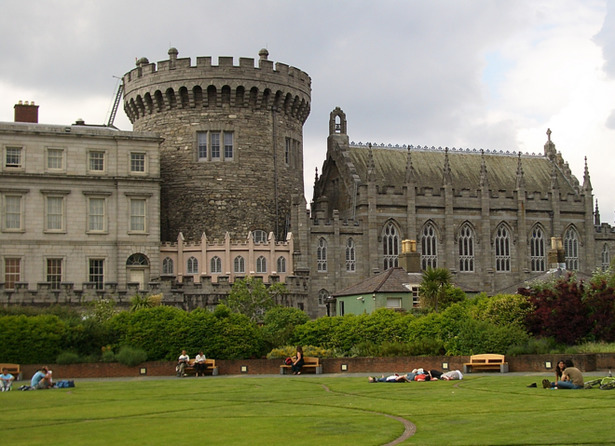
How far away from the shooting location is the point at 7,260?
59094 mm

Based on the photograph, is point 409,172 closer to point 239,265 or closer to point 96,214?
point 239,265

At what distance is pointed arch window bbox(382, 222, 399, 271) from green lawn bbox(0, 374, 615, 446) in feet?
121

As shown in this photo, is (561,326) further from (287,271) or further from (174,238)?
(174,238)

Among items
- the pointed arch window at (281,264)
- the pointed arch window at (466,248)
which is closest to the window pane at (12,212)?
the pointed arch window at (281,264)

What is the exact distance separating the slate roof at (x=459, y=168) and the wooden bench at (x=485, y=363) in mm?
35494

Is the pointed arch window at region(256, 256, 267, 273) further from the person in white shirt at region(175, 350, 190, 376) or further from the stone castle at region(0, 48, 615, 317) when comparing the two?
the person in white shirt at region(175, 350, 190, 376)

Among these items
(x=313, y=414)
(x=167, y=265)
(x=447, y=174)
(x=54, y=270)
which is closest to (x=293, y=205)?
(x=167, y=265)

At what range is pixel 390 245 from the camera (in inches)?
2771

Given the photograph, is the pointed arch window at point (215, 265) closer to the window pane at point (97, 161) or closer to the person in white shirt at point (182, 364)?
the window pane at point (97, 161)

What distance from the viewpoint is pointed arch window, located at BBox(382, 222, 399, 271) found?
229 ft

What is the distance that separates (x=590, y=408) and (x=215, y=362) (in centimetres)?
1982

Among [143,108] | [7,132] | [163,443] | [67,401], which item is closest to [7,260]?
[7,132]

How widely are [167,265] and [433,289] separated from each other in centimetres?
1820

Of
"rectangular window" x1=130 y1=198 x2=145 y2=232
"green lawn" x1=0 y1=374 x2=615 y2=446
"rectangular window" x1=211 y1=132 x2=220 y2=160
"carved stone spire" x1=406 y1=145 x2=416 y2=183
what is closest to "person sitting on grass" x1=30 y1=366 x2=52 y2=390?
"green lawn" x1=0 y1=374 x2=615 y2=446
